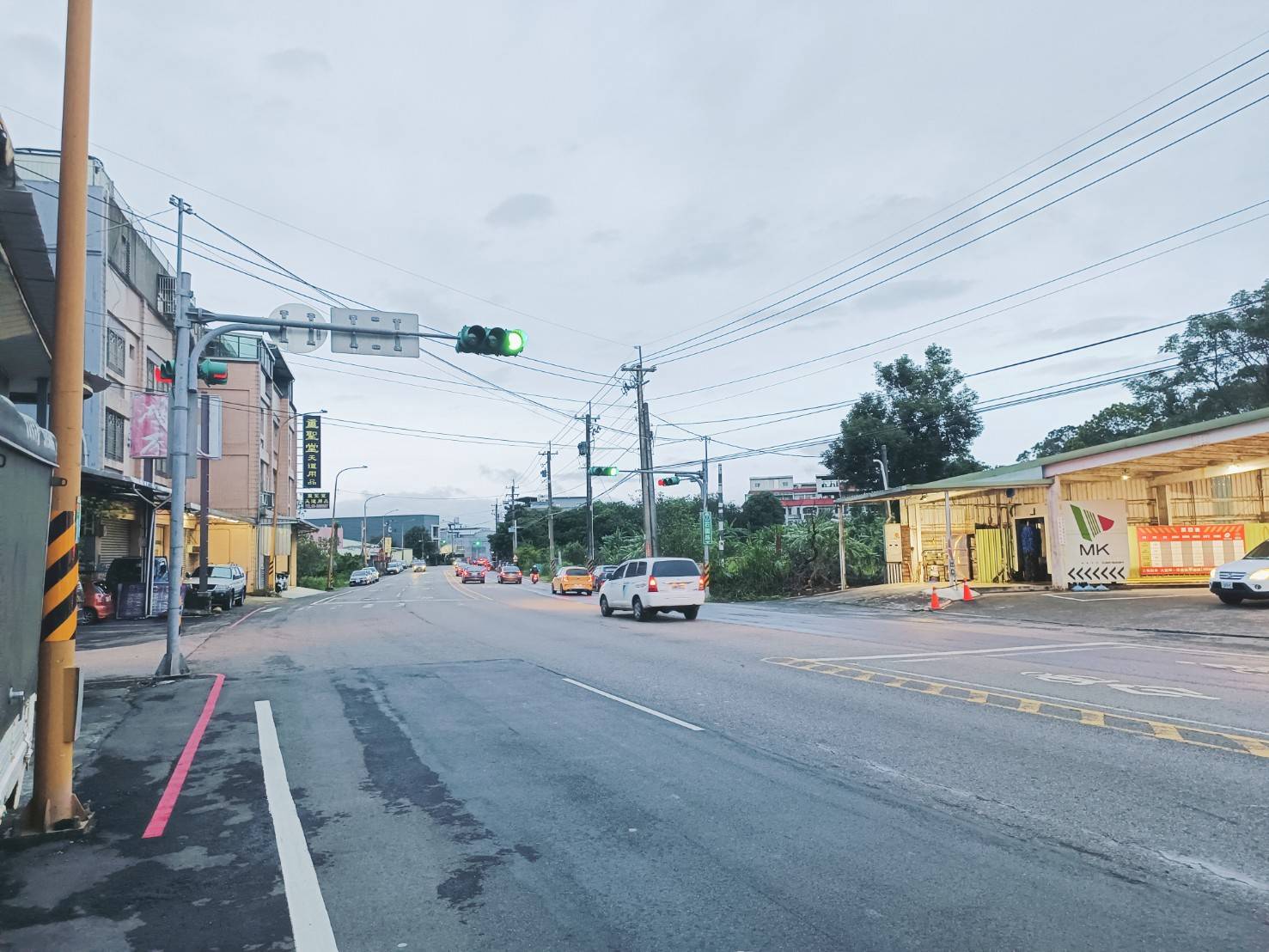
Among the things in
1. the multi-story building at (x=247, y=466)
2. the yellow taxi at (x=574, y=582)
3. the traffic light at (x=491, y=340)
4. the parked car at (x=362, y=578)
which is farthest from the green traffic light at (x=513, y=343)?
the parked car at (x=362, y=578)

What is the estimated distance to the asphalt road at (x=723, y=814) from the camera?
4.37 m

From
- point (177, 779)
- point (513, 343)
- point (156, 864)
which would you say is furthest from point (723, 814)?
point (513, 343)

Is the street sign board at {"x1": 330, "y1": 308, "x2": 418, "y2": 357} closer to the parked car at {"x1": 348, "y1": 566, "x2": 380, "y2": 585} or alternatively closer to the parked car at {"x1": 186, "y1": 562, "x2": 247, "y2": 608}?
the parked car at {"x1": 186, "y1": 562, "x2": 247, "y2": 608}

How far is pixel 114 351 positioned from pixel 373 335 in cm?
2575

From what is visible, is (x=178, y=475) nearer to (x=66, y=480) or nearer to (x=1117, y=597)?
(x=66, y=480)

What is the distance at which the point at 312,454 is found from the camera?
207 ft

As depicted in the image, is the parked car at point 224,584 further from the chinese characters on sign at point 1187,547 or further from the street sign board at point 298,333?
the chinese characters on sign at point 1187,547

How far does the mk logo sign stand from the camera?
27.1 metres

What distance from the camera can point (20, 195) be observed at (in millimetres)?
6746

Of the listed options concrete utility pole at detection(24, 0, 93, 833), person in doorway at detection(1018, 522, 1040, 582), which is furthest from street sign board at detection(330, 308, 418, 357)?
person in doorway at detection(1018, 522, 1040, 582)

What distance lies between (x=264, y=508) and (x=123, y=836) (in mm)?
53733

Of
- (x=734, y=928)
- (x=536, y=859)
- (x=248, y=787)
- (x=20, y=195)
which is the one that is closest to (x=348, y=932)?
(x=536, y=859)

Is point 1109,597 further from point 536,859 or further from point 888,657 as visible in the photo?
point 536,859

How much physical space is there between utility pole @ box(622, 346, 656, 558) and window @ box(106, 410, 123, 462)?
20.9m
